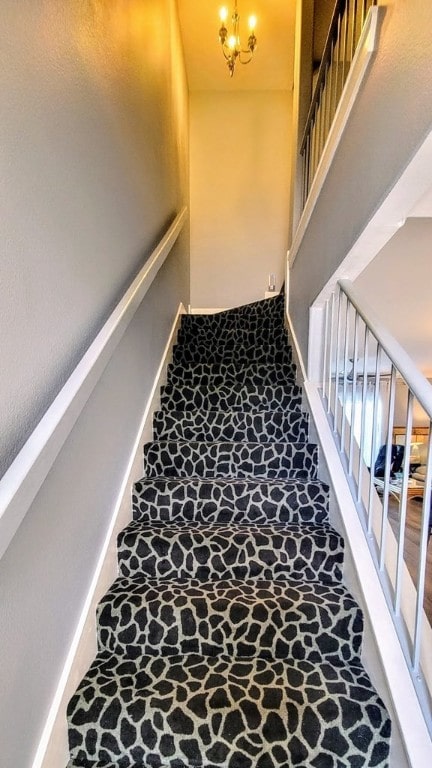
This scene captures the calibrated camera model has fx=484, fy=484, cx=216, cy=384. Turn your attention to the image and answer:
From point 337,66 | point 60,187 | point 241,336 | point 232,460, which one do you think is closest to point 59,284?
point 60,187

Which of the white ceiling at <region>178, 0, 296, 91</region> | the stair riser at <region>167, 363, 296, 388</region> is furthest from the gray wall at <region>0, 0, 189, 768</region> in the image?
the white ceiling at <region>178, 0, 296, 91</region>

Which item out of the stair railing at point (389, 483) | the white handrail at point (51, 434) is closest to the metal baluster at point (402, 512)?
the stair railing at point (389, 483)

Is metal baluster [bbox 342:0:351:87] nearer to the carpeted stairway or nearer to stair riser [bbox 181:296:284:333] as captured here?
the carpeted stairway

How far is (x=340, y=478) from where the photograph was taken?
1.88m

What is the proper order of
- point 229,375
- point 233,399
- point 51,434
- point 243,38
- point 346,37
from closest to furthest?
point 51,434 → point 346,37 → point 233,399 → point 229,375 → point 243,38

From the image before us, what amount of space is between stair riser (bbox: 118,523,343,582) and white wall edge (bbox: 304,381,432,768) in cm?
12

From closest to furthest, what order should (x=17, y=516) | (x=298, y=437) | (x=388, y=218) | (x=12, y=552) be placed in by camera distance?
(x=17, y=516) < (x=12, y=552) < (x=388, y=218) < (x=298, y=437)

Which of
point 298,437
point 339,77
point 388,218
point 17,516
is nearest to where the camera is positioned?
point 17,516

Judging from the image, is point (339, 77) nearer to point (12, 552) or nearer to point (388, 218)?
point (388, 218)

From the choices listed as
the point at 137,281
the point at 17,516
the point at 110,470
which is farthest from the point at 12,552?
the point at 137,281

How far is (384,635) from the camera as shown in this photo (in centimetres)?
135

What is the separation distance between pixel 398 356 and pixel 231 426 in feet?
4.15

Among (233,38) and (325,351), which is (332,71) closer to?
(325,351)

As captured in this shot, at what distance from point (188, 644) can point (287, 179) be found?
4590 mm
